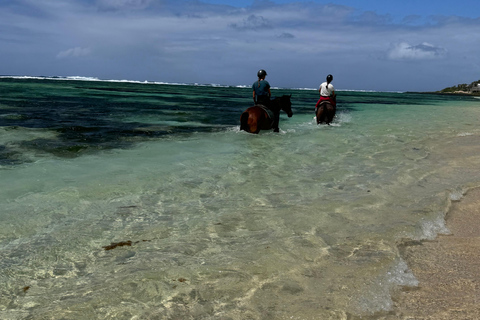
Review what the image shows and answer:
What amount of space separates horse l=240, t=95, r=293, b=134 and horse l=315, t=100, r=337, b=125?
3328 mm

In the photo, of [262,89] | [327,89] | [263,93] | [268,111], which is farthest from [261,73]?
[327,89]

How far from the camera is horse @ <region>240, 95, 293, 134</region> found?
14693 millimetres

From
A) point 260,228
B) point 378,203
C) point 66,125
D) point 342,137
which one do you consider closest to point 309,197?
point 378,203

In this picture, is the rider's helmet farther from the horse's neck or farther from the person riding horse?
the horse's neck

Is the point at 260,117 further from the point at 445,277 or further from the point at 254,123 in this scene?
the point at 445,277

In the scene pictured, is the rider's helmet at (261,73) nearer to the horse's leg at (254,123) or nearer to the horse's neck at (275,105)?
the horse's neck at (275,105)

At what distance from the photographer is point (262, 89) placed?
14891mm

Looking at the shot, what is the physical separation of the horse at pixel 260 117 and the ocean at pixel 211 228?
4217 millimetres

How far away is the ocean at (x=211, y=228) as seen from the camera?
3.21 metres

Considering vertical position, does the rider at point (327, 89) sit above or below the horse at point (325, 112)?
above

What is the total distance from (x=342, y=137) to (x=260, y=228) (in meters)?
10.5

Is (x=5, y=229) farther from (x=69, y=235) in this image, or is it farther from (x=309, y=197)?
(x=309, y=197)

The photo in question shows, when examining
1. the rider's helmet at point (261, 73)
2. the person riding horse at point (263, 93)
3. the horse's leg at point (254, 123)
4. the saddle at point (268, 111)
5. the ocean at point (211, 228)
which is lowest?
the ocean at point (211, 228)

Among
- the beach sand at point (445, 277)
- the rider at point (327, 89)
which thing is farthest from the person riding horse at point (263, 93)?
the beach sand at point (445, 277)
